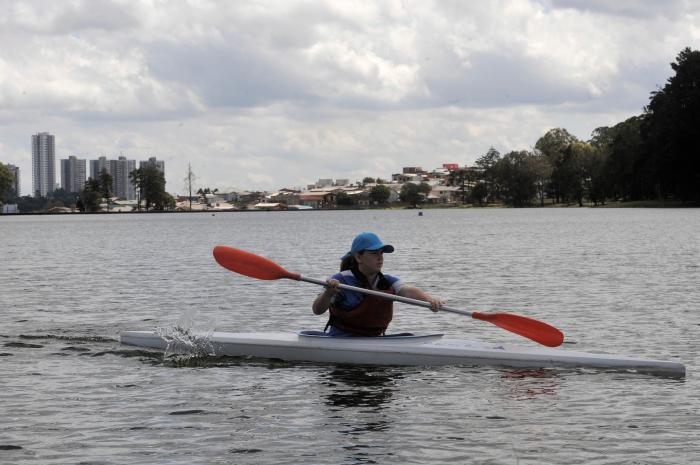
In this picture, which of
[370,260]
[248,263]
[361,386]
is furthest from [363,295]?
[248,263]

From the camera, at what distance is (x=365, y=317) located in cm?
1539

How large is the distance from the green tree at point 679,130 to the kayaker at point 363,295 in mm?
102282

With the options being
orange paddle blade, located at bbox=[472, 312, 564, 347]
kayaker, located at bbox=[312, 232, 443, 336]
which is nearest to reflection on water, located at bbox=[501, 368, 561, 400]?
orange paddle blade, located at bbox=[472, 312, 564, 347]

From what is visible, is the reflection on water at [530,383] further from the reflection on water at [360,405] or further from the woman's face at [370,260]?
the woman's face at [370,260]

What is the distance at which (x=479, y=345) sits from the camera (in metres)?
15.4

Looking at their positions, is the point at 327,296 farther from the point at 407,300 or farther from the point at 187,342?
the point at 187,342

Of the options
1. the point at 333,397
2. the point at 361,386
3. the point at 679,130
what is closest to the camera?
the point at 333,397

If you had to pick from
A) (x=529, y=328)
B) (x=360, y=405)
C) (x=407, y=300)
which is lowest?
(x=360, y=405)

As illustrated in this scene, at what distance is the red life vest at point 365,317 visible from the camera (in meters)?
A: 15.2

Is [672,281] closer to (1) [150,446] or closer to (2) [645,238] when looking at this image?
(1) [150,446]

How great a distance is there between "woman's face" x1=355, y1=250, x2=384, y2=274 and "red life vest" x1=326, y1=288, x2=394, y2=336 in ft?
2.02

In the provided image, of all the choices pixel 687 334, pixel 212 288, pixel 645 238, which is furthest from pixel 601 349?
pixel 645 238

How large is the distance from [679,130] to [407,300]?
104 metres

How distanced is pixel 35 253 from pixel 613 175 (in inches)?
4057
